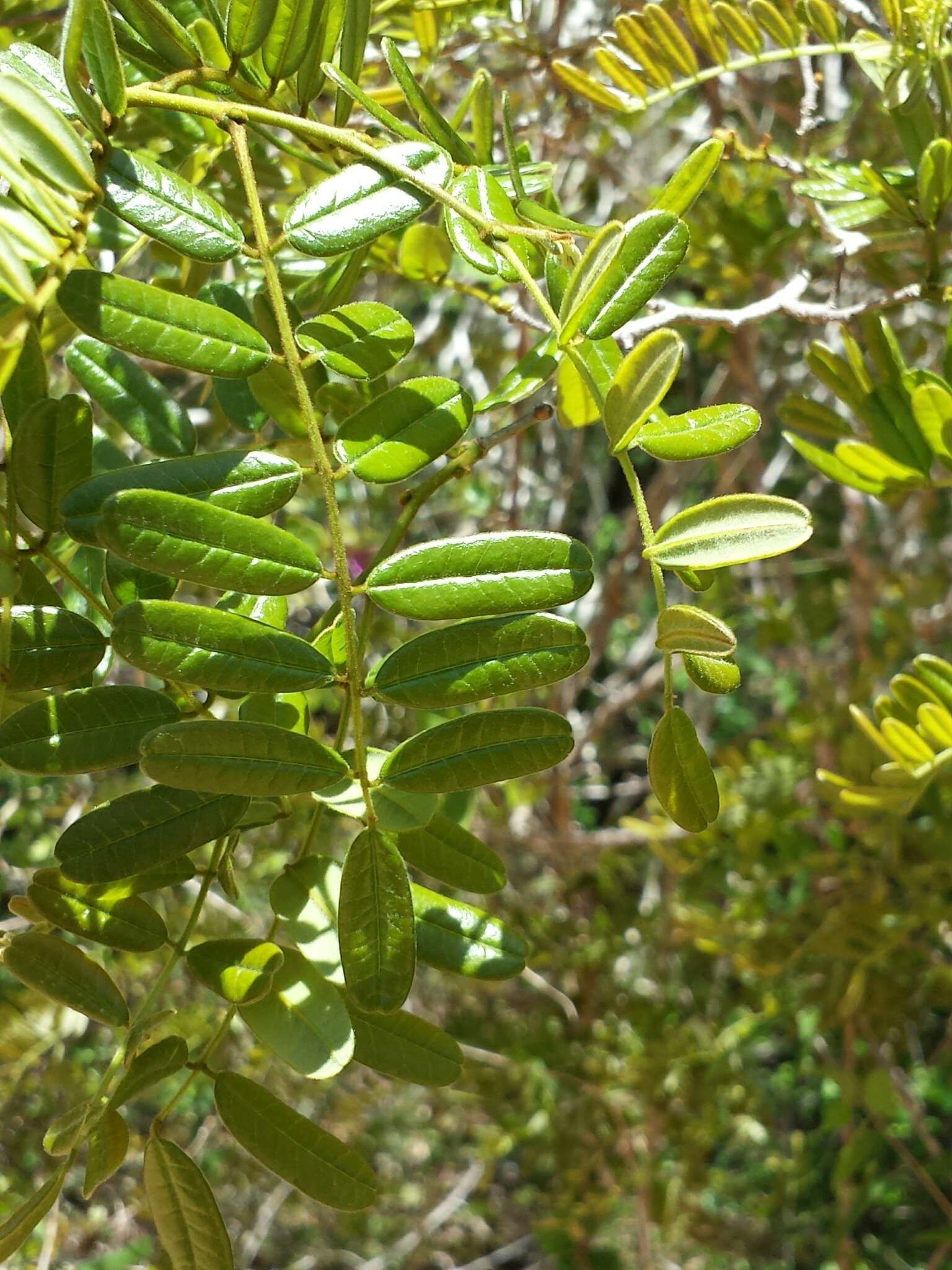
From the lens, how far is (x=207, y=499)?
0.41 m

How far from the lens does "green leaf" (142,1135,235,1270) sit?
450 mm

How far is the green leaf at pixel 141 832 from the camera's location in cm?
42

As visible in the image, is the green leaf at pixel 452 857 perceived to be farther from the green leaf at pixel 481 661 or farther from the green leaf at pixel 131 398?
the green leaf at pixel 131 398

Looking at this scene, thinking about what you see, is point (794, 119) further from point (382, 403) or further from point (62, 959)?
point (62, 959)

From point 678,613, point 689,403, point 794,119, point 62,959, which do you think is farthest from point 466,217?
point 689,403

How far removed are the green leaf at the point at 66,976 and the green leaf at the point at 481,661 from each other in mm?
180

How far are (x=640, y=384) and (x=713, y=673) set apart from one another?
115 millimetres

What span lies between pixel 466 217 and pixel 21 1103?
4.14 feet

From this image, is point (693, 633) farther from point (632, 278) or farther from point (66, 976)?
point (66, 976)

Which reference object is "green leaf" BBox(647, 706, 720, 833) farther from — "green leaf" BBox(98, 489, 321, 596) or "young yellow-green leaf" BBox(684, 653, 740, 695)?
"green leaf" BBox(98, 489, 321, 596)

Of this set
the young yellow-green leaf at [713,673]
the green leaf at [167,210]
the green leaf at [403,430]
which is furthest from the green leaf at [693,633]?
the green leaf at [167,210]

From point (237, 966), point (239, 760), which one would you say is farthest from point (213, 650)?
point (237, 966)

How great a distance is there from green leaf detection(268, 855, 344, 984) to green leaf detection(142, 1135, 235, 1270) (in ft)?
0.31

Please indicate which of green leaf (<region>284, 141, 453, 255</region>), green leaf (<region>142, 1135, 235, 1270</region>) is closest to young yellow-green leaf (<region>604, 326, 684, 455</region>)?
green leaf (<region>284, 141, 453, 255</region>)
